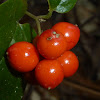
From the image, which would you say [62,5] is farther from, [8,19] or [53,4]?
[8,19]

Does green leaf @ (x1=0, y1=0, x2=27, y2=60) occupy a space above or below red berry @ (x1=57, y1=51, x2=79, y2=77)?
above

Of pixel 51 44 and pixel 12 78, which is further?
pixel 12 78

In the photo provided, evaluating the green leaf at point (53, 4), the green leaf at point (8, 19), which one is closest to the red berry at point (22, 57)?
the green leaf at point (8, 19)

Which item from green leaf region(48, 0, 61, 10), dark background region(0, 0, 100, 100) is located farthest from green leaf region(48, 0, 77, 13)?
dark background region(0, 0, 100, 100)

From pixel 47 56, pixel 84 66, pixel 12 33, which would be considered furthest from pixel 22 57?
pixel 84 66

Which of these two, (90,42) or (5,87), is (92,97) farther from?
(5,87)

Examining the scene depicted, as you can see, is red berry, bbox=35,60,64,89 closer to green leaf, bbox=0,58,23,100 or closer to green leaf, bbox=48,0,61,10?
green leaf, bbox=0,58,23,100
